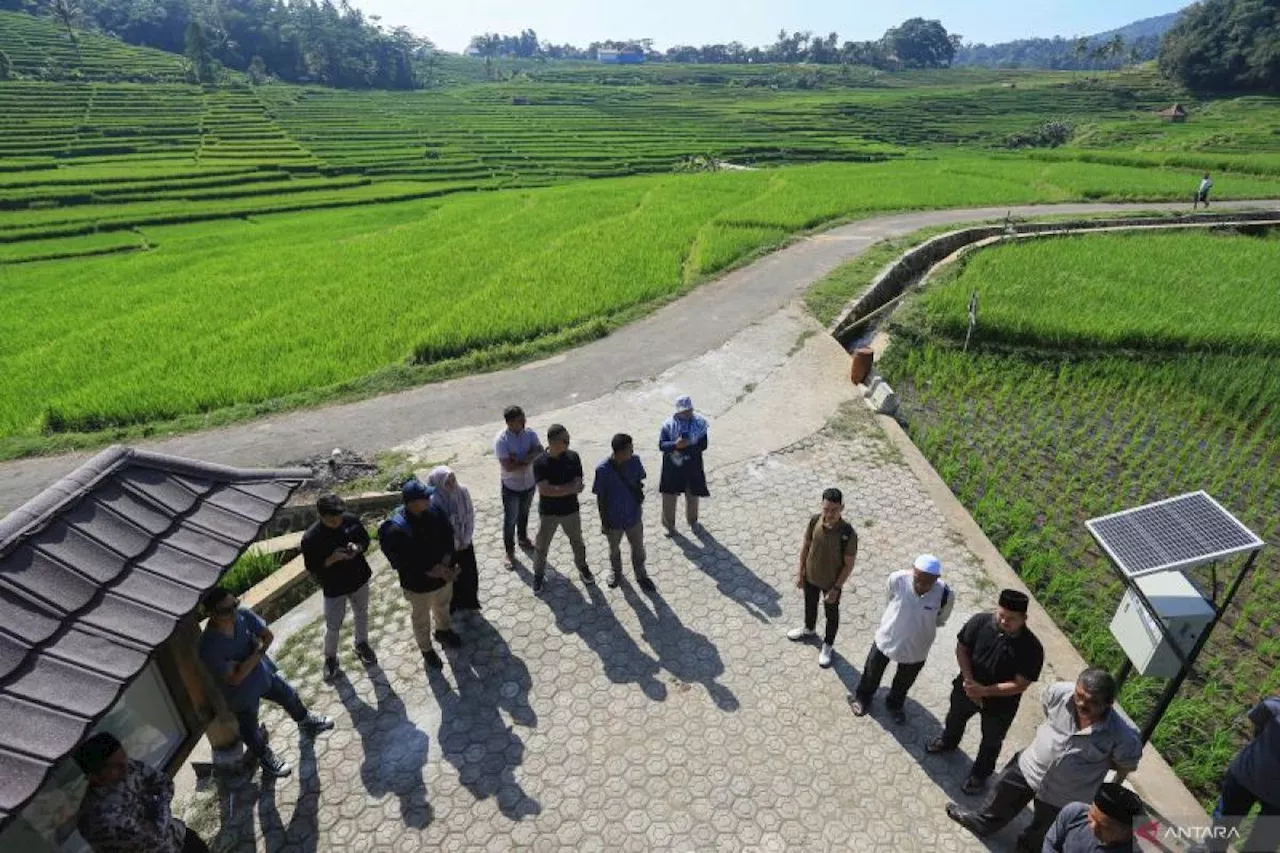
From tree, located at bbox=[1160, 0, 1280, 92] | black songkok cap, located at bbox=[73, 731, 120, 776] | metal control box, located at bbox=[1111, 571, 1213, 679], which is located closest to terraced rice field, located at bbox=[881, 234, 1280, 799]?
metal control box, located at bbox=[1111, 571, 1213, 679]

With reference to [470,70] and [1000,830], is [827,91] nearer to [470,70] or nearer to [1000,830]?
[470,70]

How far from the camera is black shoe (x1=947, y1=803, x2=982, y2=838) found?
166 inches

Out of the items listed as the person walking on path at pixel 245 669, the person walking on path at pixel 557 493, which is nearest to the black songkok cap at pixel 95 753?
the person walking on path at pixel 245 669

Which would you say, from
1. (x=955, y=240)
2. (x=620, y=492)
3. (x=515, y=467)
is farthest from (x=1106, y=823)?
(x=955, y=240)

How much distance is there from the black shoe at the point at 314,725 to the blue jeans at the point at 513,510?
214 cm

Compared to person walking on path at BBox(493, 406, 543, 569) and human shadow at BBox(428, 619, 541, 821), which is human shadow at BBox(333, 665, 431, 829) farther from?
person walking on path at BBox(493, 406, 543, 569)

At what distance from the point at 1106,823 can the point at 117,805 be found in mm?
4367

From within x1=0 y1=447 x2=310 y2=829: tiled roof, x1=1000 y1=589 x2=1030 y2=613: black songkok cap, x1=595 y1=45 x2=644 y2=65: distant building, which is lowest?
x1=1000 y1=589 x2=1030 y2=613: black songkok cap

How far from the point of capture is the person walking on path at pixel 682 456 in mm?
6520

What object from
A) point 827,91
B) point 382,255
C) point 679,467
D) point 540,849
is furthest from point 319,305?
point 827,91

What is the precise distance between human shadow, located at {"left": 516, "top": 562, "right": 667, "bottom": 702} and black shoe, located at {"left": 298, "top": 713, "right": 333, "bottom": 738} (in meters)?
1.83

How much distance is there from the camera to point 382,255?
18.1 m

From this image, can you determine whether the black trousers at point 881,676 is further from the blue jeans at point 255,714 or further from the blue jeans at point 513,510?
the blue jeans at point 255,714

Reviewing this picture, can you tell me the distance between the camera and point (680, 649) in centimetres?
566
